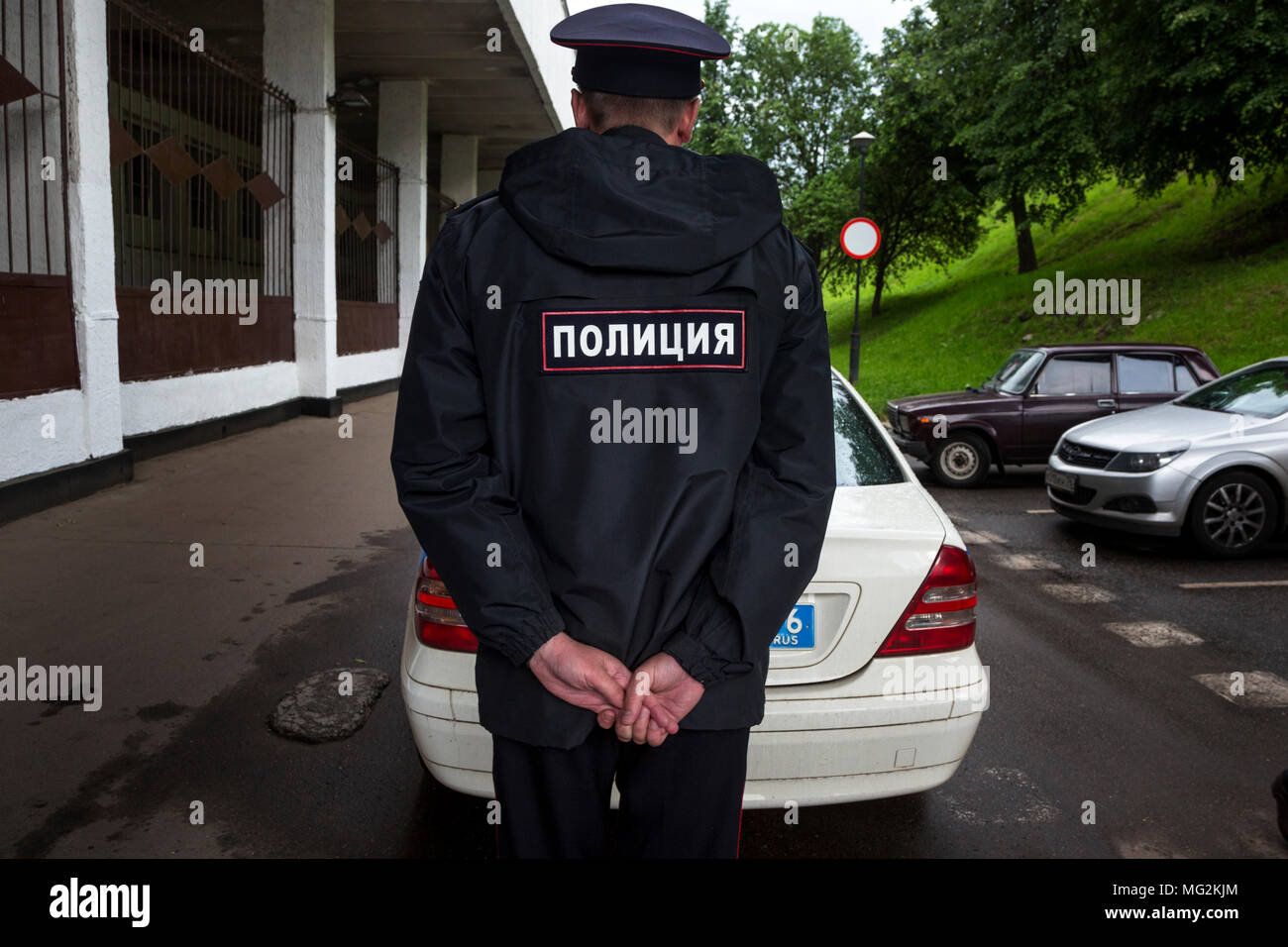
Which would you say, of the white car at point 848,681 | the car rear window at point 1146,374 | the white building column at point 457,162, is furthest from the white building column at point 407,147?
the white car at point 848,681

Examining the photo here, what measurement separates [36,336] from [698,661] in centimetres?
751

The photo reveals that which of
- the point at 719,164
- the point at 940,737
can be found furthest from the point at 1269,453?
the point at 719,164

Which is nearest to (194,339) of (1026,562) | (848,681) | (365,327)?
(365,327)

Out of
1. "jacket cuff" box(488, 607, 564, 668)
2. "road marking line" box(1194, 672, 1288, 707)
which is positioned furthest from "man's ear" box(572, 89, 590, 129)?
"road marking line" box(1194, 672, 1288, 707)

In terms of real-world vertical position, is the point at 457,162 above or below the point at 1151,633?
above

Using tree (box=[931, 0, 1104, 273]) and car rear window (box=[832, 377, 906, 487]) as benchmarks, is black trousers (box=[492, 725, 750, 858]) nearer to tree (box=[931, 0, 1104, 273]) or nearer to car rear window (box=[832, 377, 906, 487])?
car rear window (box=[832, 377, 906, 487])

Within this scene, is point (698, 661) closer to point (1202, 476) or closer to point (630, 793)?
point (630, 793)

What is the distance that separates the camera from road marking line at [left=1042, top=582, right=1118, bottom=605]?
21.5 feet

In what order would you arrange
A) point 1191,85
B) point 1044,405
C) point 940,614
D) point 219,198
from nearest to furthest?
1. point 940,614
2. point 1044,405
3. point 219,198
4. point 1191,85

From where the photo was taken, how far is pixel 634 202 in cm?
177

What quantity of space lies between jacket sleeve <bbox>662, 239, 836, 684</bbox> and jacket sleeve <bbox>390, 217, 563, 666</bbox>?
10.5 inches

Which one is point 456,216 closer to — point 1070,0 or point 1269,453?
point 1269,453

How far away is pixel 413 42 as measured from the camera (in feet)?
53.8

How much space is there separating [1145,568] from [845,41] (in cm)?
3828
